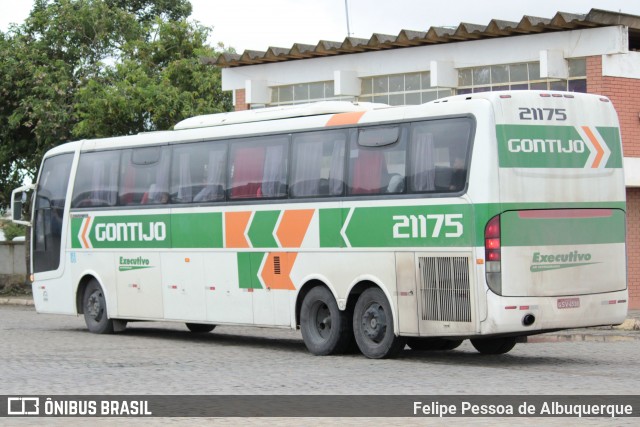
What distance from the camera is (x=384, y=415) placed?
37.9 ft

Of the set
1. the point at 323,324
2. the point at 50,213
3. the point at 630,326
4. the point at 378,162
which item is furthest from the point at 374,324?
the point at 50,213

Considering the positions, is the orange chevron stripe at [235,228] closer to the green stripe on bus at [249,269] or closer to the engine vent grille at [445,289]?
the green stripe on bus at [249,269]

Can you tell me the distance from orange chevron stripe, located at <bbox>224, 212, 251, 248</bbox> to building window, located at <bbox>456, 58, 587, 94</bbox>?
31.8 ft

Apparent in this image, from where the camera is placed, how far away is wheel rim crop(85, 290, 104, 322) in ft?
77.5

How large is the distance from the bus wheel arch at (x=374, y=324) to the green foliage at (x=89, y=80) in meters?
19.5

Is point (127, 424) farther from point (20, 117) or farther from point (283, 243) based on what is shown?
point (20, 117)

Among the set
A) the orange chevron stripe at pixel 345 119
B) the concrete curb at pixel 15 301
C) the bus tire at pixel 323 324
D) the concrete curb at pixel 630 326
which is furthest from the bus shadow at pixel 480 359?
the concrete curb at pixel 15 301

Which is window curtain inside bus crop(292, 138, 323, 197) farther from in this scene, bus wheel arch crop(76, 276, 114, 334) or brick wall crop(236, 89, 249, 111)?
brick wall crop(236, 89, 249, 111)

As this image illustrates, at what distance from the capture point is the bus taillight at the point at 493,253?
16.3 m

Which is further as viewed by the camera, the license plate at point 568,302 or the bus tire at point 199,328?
the bus tire at point 199,328

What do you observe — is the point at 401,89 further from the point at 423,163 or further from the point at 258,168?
the point at 423,163

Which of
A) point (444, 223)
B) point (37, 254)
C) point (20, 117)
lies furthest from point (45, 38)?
point (444, 223)

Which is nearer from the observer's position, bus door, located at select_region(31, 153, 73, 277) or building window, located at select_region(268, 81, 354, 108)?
bus door, located at select_region(31, 153, 73, 277)

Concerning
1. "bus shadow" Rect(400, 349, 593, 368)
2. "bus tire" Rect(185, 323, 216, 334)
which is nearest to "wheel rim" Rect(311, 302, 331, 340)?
"bus shadow" Rect(400, 349, 593, 368)
